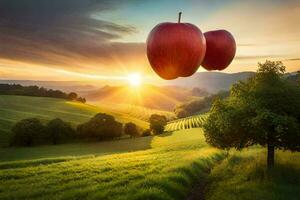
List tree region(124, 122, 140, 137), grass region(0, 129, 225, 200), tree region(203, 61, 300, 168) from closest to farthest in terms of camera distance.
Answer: grass region(0, 129, 225, 200) → tree region(203, 61, 300, 168) → tree region(124, 122, 140, 137)

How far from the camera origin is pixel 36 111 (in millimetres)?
113562

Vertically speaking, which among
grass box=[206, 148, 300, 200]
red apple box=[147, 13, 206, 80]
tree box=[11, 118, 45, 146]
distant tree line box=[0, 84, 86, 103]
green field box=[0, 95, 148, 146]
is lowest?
tree box=[11, 118, 45, 146]

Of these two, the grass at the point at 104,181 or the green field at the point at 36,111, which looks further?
→ the green field at the point at 36,111

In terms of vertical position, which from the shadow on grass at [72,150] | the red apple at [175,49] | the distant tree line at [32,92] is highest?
the distant tree line at [32,92]

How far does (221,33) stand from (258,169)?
3039 cm

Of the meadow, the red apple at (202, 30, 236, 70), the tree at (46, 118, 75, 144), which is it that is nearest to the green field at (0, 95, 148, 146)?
the tree at (46, 118, 75, 144)

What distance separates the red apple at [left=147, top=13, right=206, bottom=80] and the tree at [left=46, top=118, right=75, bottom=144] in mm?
85681

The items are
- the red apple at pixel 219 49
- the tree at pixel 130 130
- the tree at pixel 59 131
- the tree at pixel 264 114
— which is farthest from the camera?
the tree at pixel 130 130

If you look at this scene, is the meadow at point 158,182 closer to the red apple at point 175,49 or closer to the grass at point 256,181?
the grass at point 256,181

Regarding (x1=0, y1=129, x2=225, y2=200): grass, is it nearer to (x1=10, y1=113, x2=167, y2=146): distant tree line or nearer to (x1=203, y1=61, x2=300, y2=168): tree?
(x1=203, y1=61, x2=300, y2=168): tree

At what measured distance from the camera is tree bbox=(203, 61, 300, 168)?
3231cm

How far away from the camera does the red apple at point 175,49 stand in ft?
7.67

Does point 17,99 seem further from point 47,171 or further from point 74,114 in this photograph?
point 47,171

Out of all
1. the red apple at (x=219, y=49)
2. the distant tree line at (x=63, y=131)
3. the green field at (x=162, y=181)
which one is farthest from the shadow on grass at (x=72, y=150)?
the red apple at (x=219, y=49)
